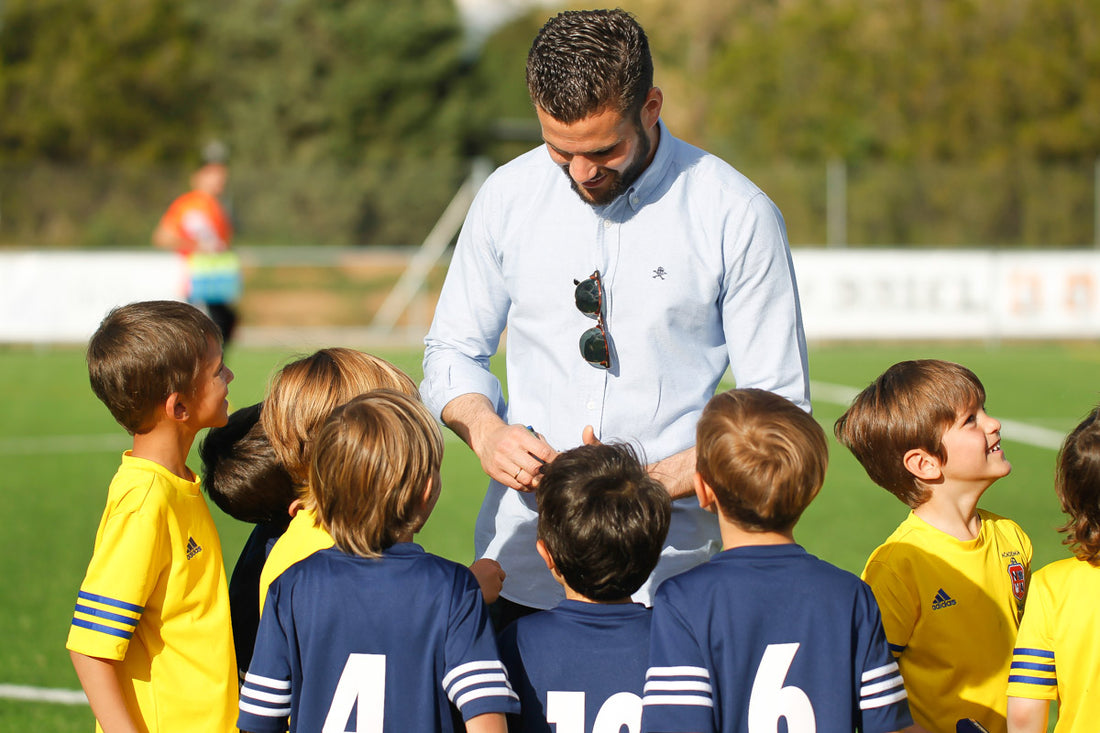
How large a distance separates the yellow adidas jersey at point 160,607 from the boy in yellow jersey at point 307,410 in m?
0.16

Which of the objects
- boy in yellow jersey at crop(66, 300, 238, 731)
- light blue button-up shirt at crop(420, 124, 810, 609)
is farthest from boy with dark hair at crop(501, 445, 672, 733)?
boy in yellow jersey at crop(66, 300, 238, 731)

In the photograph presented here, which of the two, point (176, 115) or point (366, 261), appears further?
point (176, 115)

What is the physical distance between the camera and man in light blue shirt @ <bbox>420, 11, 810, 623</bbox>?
2.70 meters

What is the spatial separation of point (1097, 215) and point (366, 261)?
13549mm

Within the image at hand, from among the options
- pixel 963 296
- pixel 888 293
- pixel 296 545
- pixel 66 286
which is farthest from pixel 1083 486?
pixel 66 286

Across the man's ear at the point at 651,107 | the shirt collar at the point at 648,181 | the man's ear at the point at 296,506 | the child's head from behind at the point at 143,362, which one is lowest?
the man's ear at the point at 296,506

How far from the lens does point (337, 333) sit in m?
21.8

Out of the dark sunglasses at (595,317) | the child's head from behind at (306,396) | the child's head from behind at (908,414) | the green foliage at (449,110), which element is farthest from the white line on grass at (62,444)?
the green foliage at (449,110)

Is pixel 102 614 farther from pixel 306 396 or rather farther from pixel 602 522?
pixel 602 522

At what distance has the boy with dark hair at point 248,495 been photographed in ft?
9.98

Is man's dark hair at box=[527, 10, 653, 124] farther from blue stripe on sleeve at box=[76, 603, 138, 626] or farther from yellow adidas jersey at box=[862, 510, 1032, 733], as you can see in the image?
blue stripe on sleeve at box=[76, 603, 138, 626]

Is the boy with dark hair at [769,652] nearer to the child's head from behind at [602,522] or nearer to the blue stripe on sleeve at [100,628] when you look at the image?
the child's head from behind at [602,522]

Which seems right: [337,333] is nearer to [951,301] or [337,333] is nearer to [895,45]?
[951,301]

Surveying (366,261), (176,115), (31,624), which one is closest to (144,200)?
(366,261)
